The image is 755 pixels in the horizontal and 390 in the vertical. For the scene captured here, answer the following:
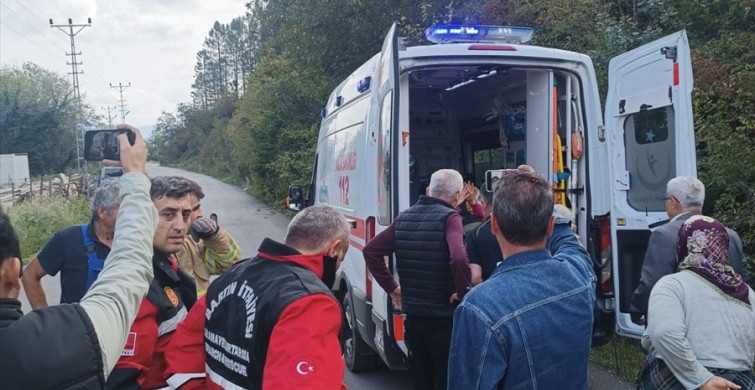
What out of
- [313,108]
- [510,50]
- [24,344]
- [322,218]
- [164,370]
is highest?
[313,108]

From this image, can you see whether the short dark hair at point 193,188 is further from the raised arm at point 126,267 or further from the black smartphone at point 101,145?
the raised arm at point 126,267

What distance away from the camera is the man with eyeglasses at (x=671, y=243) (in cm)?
363

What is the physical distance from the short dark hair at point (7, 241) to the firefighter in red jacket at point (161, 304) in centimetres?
72

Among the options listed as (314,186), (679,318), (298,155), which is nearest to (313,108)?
(298,155)

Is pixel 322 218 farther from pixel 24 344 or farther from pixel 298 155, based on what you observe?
pixel 298 155

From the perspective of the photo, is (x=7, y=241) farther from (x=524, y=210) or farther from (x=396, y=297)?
(x=396, y=297)

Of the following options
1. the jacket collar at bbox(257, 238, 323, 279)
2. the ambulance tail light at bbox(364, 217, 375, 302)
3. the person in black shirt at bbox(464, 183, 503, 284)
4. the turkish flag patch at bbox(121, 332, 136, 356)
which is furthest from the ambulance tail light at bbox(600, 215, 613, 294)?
the turkish flag patch at bbox(121, 332, 136, 356)

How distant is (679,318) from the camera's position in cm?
270

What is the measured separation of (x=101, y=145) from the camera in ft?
7.43

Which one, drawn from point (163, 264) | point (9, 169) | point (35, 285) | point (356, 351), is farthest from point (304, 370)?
point (9, 169)

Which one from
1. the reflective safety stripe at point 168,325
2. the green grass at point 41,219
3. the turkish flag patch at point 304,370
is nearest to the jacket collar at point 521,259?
the turkish flag patch at point 304,370

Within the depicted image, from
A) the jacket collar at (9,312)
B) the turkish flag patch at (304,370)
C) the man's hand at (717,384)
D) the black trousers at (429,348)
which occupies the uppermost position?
the jacket collar at (9,312)

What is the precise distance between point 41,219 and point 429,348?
16304mm

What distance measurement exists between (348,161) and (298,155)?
577 inches
